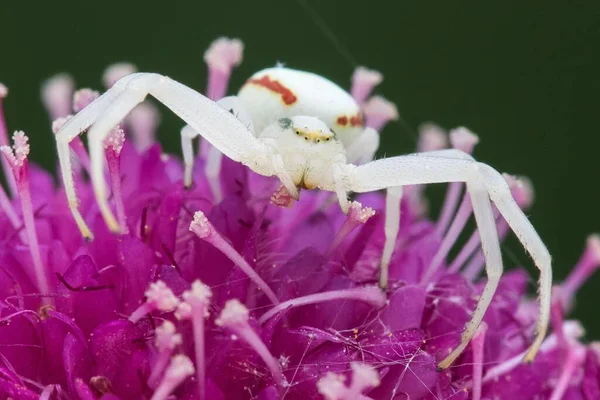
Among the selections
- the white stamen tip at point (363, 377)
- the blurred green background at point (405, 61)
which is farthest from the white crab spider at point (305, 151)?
the blurred green background at point (405, 61)

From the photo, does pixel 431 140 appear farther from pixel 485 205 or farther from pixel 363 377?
pixel 363 377

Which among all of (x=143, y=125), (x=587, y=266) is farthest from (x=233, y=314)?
(x=143, y=125)

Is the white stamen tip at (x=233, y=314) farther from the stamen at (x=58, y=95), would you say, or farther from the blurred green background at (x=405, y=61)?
the blurred green background at (x=405, y=61)

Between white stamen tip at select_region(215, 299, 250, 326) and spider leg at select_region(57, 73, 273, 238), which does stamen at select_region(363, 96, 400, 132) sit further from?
white stamen tip at select_region(215, 299, 250, 326)

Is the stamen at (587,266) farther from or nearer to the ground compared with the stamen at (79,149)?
nearer to the ground

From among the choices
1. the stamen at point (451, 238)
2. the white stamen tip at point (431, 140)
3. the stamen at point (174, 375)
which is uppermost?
the stamen at point (174, 375)

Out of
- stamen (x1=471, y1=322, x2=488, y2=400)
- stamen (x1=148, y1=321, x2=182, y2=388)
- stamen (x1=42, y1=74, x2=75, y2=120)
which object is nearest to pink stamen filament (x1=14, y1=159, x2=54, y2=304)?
stamen (x1=148, y1=321, x2=182, y2=388)

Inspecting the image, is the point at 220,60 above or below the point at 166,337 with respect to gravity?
above
